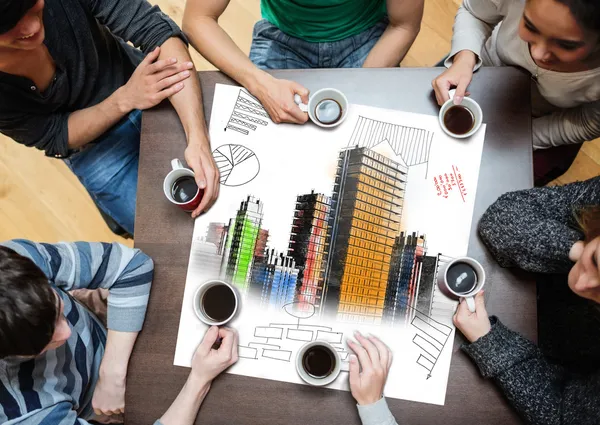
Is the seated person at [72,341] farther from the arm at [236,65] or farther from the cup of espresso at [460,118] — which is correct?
the cup of espresso at [460,118]

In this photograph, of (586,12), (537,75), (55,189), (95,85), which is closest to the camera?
(586,12)

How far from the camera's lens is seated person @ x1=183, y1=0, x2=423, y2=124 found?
→ 3.13ft

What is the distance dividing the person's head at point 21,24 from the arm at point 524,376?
1.02 m

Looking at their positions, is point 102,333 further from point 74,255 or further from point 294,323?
point 294,323

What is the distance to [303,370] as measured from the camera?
83 cm

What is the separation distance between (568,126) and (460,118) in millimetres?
336

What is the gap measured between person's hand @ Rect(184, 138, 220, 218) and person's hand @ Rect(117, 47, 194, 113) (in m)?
0.14

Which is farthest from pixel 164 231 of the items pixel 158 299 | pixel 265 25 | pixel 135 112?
Answer: pixel 265 25

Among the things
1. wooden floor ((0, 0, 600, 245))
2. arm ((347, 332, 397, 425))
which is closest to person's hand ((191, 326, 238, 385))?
arm ((347, 332, 397, 425))

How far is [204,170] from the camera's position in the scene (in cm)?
91

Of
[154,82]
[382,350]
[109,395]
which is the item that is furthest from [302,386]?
[154,82]

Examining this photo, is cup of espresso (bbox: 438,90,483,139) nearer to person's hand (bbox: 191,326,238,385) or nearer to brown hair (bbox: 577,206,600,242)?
brown hair (bbox: 577,206,600,242)

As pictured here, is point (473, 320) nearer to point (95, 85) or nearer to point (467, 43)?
point (467, 43)

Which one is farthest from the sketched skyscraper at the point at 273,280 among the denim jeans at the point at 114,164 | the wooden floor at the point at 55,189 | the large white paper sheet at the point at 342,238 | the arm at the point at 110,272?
the wooden floor at the point at 55,189
